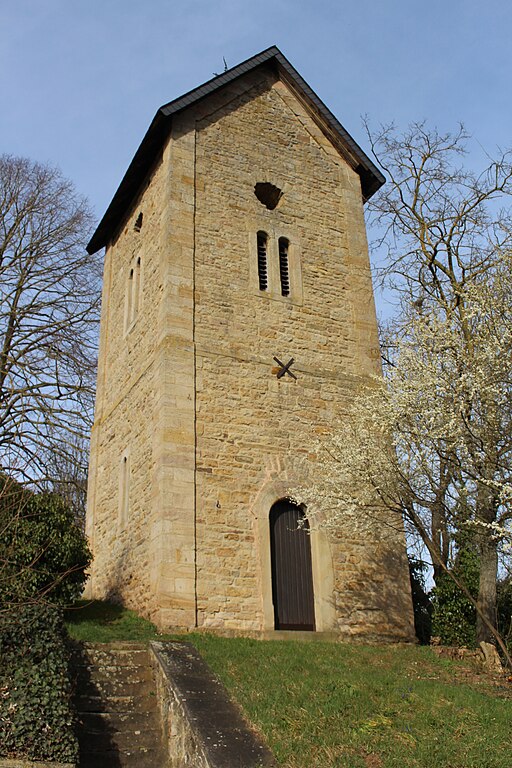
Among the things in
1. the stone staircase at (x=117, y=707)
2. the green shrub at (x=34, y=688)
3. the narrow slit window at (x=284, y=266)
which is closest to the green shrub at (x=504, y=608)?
the narrow slit window at (x=284, y=266)

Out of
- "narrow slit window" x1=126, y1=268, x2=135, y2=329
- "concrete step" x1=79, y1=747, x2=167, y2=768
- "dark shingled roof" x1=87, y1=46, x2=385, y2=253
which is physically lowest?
"concrete step" x1=79, y1=747, x2=167, y2=768

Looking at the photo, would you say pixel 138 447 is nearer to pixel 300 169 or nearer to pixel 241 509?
pixel 241 509

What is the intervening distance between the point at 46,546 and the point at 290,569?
13.5ft

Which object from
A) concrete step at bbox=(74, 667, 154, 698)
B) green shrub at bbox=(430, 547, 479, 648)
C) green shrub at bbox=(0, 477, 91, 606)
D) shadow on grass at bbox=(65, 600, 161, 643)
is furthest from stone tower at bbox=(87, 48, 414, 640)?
concrete step at bbox=(74, 667, 154, 698)

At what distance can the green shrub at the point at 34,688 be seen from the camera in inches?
301

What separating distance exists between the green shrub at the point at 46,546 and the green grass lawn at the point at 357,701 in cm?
69

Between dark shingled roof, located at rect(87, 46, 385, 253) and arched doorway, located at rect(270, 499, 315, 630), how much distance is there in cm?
794

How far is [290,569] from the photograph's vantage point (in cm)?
1370

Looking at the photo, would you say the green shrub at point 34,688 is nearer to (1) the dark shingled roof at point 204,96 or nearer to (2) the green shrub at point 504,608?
(2) the green shrub at point 504,608

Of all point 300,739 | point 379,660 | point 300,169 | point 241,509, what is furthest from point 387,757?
point 300,169

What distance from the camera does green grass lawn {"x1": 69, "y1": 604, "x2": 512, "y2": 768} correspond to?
8031 millimetres

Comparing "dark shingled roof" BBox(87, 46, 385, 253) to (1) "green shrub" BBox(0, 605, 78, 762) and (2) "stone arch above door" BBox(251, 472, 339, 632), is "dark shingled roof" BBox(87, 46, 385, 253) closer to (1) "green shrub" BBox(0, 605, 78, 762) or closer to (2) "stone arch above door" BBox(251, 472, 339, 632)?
(2) "stone arch above door" BBox(251, 472, 339, 632)

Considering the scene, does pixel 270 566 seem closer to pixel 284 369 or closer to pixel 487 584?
pixel 487 584

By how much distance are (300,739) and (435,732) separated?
152cm
